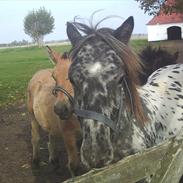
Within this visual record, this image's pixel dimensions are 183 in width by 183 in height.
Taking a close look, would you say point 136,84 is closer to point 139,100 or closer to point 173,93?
point 139,100

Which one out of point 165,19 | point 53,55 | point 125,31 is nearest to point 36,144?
point 53,55

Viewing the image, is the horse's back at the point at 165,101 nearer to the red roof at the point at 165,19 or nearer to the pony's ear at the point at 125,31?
the pony's ear at the point at 125,31

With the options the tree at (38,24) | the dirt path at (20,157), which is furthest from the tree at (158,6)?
the tree at (38,24)

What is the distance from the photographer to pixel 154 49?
264 inches

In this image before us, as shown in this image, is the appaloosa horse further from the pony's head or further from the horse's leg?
the pony's head

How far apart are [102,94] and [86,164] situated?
0.54 metres

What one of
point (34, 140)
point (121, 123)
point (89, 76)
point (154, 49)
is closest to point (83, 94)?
point (89, 76)

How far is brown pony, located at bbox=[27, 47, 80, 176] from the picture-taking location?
579 centimetres

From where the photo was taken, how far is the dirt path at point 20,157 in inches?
274

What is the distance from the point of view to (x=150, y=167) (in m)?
2.68

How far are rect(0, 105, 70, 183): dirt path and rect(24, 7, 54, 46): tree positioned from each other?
9920 centimetres

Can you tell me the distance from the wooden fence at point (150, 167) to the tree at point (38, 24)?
10758 cm

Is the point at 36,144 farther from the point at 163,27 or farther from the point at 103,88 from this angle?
the point at 163,27

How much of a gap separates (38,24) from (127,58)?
11122cm
